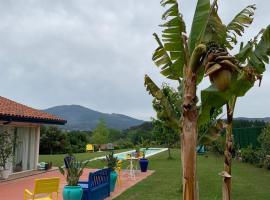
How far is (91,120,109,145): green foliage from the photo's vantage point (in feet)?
151

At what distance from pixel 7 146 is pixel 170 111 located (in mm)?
11649

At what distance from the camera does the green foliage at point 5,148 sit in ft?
47.6

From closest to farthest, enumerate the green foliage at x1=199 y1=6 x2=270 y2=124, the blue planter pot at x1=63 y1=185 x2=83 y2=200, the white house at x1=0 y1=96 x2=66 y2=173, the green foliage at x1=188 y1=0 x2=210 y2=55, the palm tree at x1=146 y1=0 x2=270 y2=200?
the palm tree at x1=146 y1=0 x2=270 y2=200
the green foliage at x1=199 y1=6 x2=270 y2=124
the green foliage at x1=188 y1=0 x2=210 y2=55
the blue planter pot at x1=63 y1=185 x2=83 y2=200
the white house at x1=0 y1=96 x2=66 y2=173

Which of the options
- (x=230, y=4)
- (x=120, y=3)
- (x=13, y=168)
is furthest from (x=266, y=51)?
(x=13, y=168)

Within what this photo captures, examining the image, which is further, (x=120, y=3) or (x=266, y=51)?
(x=120, y=3)

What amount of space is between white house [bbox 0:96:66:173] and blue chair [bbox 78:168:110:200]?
6.18 metres

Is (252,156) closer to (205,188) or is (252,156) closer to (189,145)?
(205,188)

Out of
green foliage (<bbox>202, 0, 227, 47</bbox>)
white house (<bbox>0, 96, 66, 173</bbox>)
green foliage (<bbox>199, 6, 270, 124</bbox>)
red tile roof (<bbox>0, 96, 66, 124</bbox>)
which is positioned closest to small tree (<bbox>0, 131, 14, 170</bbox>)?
white house (<bbox>0, 96, 66, 173</bbox>)

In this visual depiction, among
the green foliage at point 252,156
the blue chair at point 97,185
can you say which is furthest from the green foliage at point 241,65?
the green foliage at point 252,156

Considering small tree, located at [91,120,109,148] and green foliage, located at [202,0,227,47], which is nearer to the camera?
green foliage, located at [202,0,227,47]

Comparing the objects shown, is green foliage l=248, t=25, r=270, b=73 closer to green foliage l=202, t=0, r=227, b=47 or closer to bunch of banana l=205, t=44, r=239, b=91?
green foliage l=202, t=0, r=227, b=47

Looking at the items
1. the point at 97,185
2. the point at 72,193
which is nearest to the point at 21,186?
the point at 97,185

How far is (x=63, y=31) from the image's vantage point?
14766 millimetres

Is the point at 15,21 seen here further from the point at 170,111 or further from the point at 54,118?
the point at 170,111
